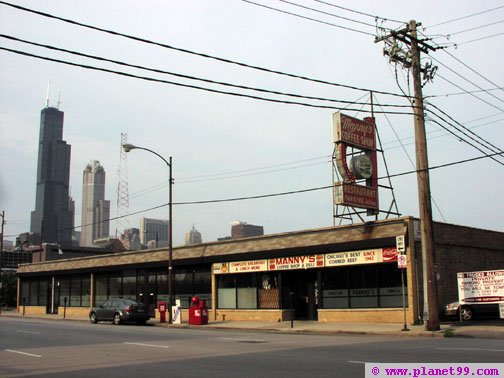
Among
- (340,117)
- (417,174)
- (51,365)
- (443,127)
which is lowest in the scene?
(51,365)

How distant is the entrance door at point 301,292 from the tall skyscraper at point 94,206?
2329 inches

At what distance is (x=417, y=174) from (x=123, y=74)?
12534 mm

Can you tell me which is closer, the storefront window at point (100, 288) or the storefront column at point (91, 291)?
the storefront window at point (100, 288)

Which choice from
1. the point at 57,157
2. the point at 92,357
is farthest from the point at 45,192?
the point at 92,357

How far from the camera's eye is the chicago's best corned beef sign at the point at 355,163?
27.9 meters

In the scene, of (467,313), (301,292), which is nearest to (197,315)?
(301,292)

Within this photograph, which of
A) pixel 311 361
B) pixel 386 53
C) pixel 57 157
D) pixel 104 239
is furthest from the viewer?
pixel 104 239

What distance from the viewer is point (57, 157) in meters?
45.0

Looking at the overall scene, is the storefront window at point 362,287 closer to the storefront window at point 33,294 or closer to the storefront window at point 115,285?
the storefront window at point 115,285

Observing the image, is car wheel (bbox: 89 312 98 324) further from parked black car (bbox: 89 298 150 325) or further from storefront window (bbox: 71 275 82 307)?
storefront window (bbox: 71 275 82 307)

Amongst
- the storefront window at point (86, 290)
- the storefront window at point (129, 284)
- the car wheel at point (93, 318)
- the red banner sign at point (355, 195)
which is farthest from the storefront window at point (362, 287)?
the storefront window at point (86, 290)

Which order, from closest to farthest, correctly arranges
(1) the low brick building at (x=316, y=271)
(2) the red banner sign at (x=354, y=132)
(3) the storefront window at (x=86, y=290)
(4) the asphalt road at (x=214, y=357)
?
(4) the asphalt road at (x=214, y=357) < (1) the low brick building at (x=316, y=271) < (2) the red banner sign at (x=354, y=132) < (3) the storefront window at (x=86, y=290)

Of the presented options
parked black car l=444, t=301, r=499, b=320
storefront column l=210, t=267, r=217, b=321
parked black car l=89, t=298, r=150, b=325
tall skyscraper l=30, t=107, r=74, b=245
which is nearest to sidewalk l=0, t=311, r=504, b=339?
parked black car l=444, t=301, r=499, b=320

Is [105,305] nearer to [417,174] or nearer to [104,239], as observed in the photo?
[417,174]
